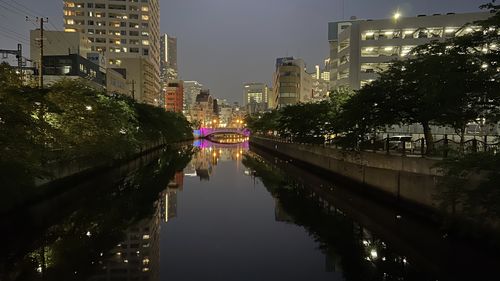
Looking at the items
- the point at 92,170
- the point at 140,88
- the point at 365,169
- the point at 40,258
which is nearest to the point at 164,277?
the point at 40,258

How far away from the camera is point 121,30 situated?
132 meters

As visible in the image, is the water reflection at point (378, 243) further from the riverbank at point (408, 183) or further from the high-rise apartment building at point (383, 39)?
the high-rise apartment building at point (383, 39)

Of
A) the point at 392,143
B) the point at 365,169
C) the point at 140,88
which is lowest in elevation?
the point at 365,169

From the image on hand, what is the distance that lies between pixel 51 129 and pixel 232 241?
36.9 feet

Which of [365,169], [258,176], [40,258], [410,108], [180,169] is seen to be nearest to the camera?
[40,258]

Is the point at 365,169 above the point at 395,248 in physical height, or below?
above

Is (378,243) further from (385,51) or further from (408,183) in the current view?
(385,51)

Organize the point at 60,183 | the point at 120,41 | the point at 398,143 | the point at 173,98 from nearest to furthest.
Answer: the point at 60,183
the point at 398,143
the point at 120,41
the point at 173,98

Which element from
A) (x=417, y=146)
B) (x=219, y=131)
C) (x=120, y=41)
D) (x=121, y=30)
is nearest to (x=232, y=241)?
(x=417, y=146)

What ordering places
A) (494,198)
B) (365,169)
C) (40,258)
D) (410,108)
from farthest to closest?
(365,169)
(410,108)
(40,258)
(494,198)

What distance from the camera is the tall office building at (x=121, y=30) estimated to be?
12550cm

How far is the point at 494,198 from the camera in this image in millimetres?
11875

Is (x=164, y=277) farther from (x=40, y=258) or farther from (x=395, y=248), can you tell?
(x=395, y=248)

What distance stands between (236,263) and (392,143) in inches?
704
